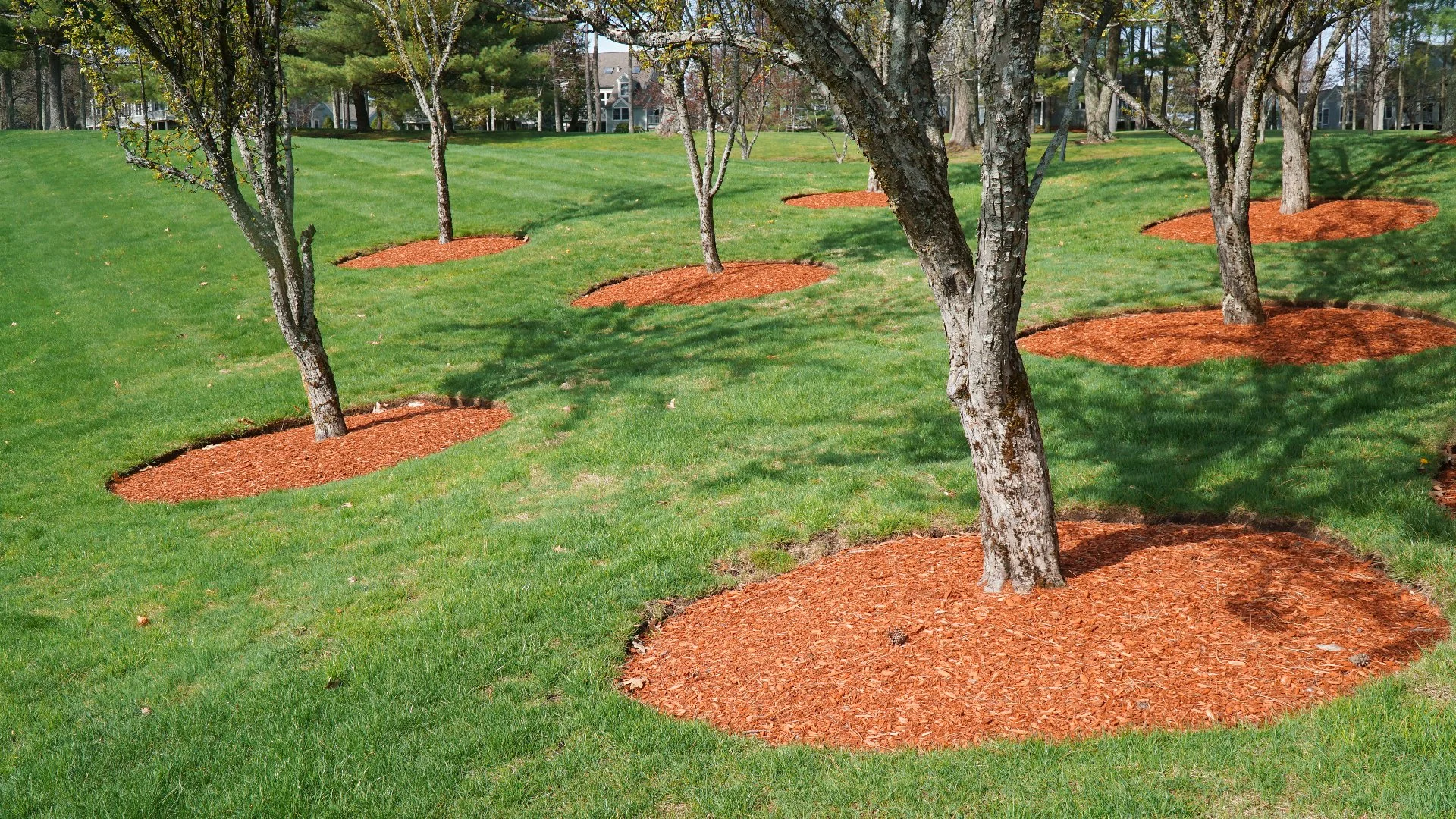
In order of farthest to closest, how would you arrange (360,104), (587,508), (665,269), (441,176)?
(360,104), (441,176), (665,269), (587,508)

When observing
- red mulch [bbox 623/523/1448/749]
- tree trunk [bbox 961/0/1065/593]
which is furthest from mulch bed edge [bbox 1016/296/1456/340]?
tree trunk [bbox 961/0/1065/593]

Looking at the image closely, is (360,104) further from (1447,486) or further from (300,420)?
(1447,486)

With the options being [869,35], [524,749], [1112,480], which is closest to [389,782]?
[524,749]

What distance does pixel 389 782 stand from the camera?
4.23 meters

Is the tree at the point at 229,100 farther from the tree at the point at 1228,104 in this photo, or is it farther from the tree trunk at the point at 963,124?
the tree trunk at the point at 963,124

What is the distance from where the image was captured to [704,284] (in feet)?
47.8

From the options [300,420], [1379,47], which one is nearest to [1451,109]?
[1379,47]

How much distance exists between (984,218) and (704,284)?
33.3 ft

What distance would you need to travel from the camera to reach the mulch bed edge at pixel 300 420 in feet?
33.8

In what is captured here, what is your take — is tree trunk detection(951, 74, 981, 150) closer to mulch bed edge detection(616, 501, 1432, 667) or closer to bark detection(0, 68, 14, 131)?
mulch bed edge detection(616, 501, 1432, 667)

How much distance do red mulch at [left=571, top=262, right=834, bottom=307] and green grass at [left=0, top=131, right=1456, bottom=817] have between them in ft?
1.66

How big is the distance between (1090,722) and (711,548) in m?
2.85

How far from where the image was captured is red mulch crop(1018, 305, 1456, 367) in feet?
30.0

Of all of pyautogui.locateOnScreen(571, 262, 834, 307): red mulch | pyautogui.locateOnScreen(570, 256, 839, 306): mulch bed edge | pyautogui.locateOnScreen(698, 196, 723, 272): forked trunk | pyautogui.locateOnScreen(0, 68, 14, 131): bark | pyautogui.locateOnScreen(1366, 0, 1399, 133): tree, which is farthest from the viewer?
pyautogui.locateOnScreen(0, 68, 14, 131): bark
